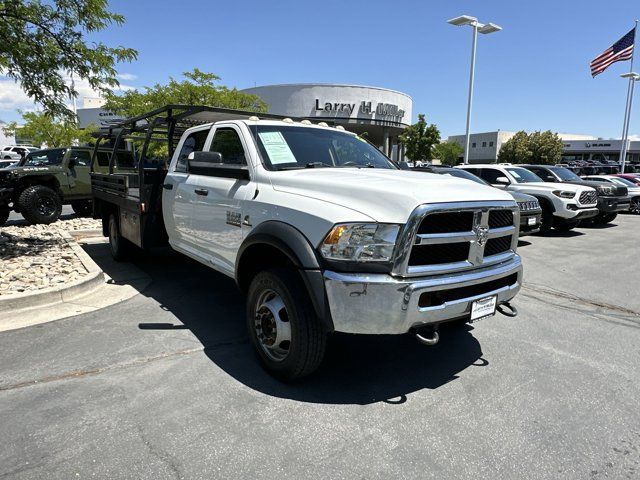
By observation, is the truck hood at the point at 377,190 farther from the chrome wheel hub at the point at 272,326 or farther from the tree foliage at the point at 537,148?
the tree foliage at the point at 537,148

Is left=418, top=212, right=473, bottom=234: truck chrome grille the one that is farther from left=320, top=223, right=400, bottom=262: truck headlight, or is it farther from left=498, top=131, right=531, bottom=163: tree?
left=498, top=131, right=531, bottom=163: tree

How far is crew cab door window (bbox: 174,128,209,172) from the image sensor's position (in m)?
4.90

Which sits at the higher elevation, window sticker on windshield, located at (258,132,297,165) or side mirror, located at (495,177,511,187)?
window sticker on windshield, located at (258,132,297,165)

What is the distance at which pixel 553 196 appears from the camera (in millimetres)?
11117

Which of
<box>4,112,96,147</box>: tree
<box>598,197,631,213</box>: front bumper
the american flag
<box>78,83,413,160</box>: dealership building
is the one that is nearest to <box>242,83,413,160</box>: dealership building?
<box>78,83,413,160</box>: dealership building

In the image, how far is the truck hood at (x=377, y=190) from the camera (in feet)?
9.29

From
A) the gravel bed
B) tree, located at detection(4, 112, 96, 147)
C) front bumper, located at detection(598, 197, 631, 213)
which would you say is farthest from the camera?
tree, located at detection(4, 112, 96, 147)

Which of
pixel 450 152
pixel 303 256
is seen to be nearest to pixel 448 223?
pixel 303 256

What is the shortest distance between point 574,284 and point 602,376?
11.0 ft

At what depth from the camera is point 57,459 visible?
2.44 m

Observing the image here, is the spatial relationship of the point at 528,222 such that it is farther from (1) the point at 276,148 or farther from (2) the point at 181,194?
(2) the point at 181,194

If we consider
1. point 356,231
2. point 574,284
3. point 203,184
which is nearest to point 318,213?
point 356,231

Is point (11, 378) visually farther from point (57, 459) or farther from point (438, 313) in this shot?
point (438, 313)

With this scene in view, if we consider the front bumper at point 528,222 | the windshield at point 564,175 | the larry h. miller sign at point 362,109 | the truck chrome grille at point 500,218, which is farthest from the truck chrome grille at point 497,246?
the larry h. miller sign at point 362,109
